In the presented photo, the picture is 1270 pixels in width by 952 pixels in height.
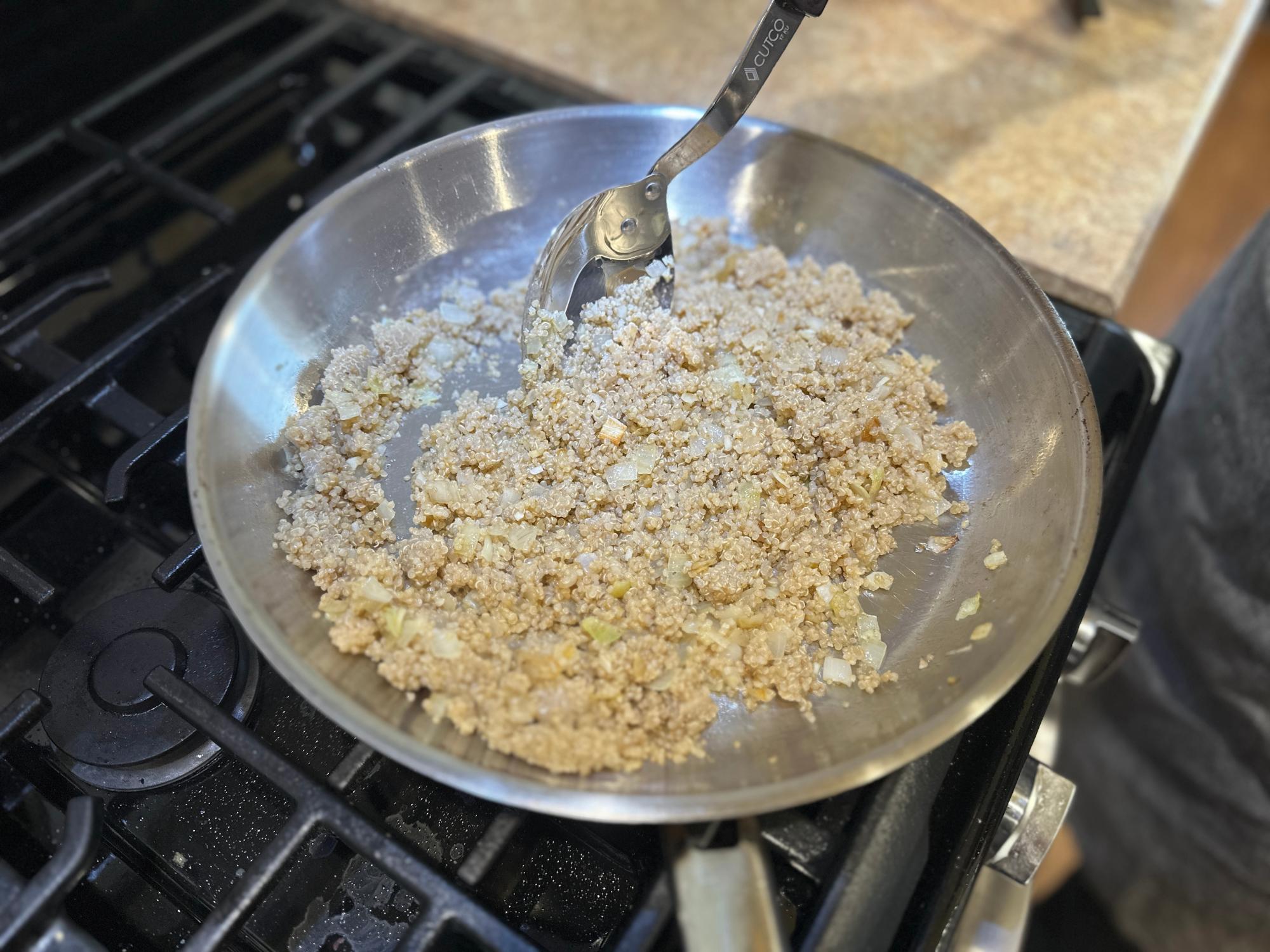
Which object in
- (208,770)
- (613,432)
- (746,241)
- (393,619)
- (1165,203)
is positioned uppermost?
(1165,203)

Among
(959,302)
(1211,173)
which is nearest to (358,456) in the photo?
(959,302)

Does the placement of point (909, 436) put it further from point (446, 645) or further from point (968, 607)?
point (446, 645)

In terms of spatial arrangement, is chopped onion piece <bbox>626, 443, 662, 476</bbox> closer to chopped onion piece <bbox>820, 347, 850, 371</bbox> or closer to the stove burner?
chopped onion piece <bbox>820, 347, 850, 371</bbox>

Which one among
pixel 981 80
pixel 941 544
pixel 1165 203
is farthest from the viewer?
pixel 981 80

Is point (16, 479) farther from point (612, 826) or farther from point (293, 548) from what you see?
point (612, 826)

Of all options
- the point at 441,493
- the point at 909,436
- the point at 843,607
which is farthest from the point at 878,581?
the point at 441,493

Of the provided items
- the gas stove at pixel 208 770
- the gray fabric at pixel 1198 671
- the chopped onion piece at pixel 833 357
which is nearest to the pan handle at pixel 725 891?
the gas stove at pixel 208 770
